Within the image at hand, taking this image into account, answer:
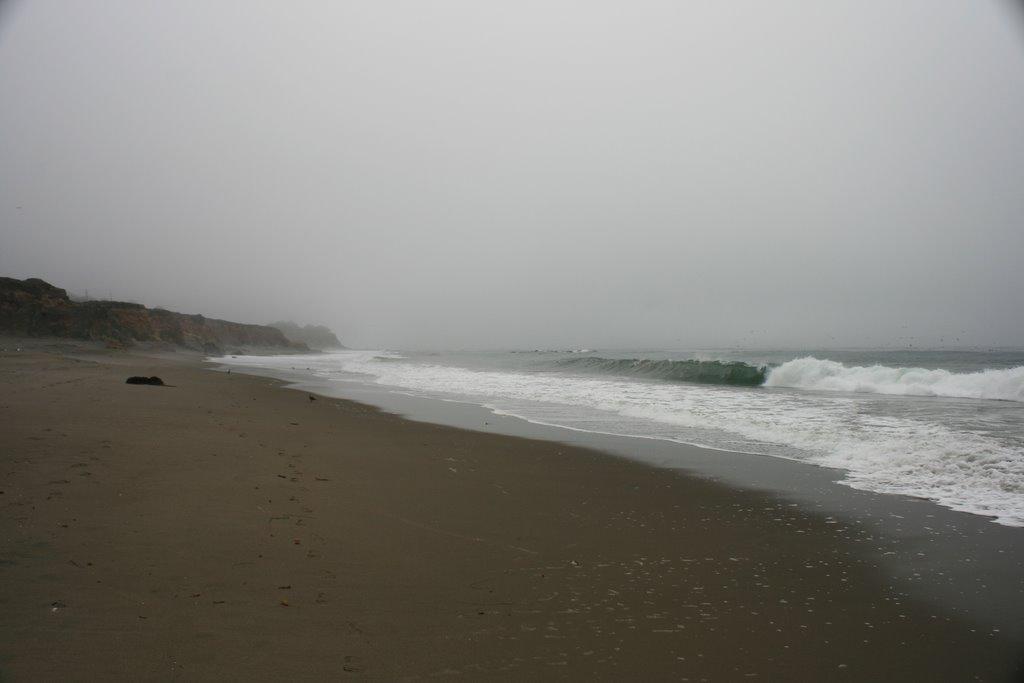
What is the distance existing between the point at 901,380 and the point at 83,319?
54.7 meters

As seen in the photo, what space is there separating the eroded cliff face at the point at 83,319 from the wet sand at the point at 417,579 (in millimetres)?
43476

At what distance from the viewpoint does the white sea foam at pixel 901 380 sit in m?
17.2

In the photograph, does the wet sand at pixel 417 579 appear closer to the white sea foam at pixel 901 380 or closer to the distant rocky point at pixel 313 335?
the white sea foam at pixel 901 380

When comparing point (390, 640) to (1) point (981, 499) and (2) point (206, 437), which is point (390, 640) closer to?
(2) point (206, 437)

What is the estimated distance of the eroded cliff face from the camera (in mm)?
39219

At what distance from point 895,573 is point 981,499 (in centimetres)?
305

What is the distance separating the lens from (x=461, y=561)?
14.1 ft

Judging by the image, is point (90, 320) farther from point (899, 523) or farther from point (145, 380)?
point (899, 523)

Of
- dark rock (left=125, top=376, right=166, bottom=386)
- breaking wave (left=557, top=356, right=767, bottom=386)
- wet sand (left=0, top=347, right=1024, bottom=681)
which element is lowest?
wet sand (left=0, top=347, right=1024, bottom=681)

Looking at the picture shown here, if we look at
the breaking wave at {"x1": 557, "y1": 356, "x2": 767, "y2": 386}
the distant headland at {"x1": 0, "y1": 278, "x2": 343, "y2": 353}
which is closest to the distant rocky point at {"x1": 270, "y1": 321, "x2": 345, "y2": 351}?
the distant headland at {"x1": 0, "y1": 278, "x2": 343, "y2": 353}

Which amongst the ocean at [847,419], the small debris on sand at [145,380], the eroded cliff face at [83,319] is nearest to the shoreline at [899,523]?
the ocean at [847,419]

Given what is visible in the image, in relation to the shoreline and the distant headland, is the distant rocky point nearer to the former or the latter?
the distant headland

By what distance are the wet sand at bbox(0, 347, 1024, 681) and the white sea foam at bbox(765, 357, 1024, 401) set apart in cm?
1654

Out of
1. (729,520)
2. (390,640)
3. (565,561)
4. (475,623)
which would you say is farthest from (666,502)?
(390,640)
